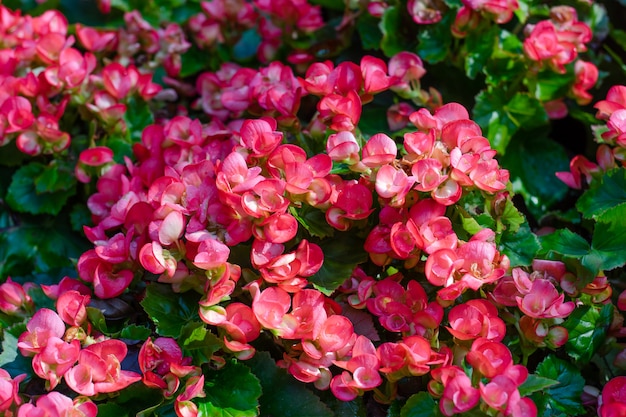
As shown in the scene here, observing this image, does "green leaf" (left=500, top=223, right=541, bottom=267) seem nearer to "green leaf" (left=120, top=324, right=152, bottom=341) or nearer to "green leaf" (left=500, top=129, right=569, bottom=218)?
"green leaf" (left=500, top=129, right=569, bottom=218)

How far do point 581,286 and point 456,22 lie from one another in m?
0.59

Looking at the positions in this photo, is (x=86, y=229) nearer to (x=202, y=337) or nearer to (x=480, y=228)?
(x=202, y=337)

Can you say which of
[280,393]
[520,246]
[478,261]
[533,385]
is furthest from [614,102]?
[280,393]

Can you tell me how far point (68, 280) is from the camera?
1.15m

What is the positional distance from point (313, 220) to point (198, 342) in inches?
9.4

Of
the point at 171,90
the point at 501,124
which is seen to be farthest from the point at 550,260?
the point at 171,90

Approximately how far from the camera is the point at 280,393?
1.07m

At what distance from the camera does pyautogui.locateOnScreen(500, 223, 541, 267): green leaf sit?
1.07 metres

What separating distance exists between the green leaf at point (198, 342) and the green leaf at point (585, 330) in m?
0.50

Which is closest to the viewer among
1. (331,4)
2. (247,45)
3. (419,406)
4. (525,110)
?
(419,406)

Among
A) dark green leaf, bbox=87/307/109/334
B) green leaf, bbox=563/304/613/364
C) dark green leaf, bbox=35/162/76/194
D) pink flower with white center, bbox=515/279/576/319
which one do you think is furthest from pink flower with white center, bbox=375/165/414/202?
dark green leaf, bbox=35/162/76/194

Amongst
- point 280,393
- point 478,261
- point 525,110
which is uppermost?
point 478,261

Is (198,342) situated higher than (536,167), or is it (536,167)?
(198,342)

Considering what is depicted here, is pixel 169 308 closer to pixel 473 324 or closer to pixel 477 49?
pixel 473 324
